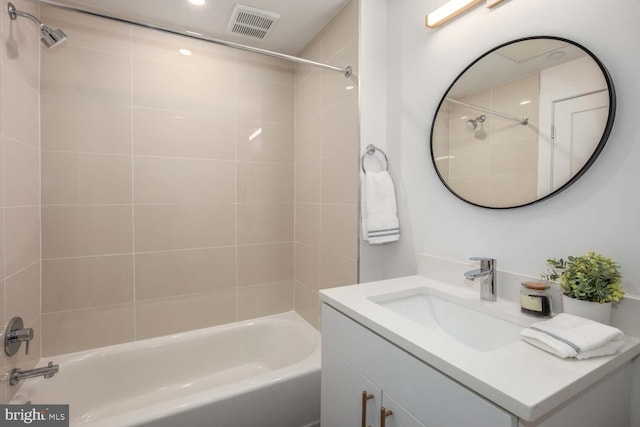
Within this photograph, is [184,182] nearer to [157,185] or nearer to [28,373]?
[157,185]

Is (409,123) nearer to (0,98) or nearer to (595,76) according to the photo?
(595,76)

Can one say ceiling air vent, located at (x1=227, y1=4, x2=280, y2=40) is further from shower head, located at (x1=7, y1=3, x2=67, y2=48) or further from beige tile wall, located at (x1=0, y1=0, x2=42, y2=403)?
beige tile wall, located at (x1=0, y1=0, x2=42, y2=403)

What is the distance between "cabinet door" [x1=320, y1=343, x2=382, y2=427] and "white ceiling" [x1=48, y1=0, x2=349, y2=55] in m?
1.73

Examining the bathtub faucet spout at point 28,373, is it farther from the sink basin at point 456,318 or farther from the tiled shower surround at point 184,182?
the sink basin at point 456,318

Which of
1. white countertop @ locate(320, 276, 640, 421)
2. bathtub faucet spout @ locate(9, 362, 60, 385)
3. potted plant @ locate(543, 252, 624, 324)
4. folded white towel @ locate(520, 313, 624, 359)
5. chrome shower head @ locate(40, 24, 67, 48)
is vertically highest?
chrome shower head @ locate(40, 24, 67, 48)

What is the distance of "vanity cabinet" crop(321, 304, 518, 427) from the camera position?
1.95 ft

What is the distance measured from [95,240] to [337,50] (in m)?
1.78

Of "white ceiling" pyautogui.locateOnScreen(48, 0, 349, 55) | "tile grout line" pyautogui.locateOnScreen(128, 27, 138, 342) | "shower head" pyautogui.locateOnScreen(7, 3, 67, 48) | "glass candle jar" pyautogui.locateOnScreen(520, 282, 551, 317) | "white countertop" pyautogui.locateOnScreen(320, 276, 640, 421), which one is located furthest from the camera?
"tile grout line" pyautogui.locateOnScreen(128, 27, 138, 342)

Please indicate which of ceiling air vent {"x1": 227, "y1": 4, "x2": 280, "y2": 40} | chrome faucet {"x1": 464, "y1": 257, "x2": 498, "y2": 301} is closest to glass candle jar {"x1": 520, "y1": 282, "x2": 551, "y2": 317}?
chrome faucet {"x1": 464, "y1": 257, "x2": 498, "y2": 301}

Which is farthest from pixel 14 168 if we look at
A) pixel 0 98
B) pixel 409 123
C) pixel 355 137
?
pixel 409 123

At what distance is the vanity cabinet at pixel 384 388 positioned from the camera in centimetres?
59

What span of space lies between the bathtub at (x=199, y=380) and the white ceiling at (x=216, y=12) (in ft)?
6.31

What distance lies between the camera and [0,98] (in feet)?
3.76

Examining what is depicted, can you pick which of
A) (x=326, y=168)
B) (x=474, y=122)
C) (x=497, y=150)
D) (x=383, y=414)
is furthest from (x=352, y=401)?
(x=326, y=168)
